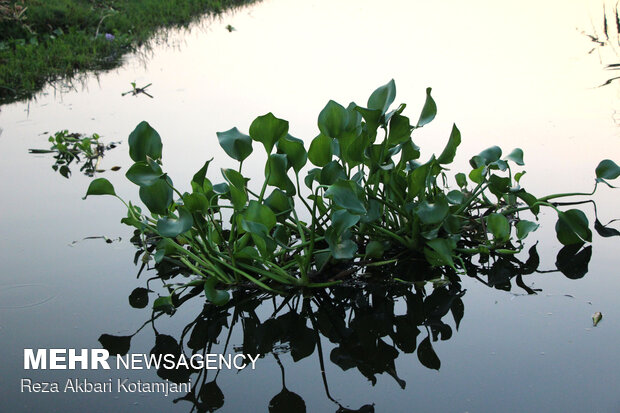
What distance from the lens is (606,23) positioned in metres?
3.45

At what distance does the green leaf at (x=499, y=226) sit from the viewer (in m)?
1.44

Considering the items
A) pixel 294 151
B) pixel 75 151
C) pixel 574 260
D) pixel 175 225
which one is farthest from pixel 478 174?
pixel 75 151

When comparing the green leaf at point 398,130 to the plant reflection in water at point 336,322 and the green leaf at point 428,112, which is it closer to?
the green leaf at point 428,112

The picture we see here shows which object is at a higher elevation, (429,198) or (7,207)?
(7,207)

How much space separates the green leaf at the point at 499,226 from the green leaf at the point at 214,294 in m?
0.55

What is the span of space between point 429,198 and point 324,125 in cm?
31

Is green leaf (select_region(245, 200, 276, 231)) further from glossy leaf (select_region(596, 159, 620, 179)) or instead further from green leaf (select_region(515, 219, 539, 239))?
glossy leaf (select_region(596, 159, 620, 179))

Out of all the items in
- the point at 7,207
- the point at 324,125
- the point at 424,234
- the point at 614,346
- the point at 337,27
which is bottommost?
the point at 614,346

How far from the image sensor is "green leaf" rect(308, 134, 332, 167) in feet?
4.52

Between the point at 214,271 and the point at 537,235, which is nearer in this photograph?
the point at 214,271

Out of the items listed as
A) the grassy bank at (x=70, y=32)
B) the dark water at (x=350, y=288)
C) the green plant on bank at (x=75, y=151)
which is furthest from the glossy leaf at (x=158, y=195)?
the grassy bank at (x=70, y=32)

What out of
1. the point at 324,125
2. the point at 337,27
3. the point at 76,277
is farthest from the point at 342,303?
the point at 337,27

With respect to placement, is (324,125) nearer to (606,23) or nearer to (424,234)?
(424,234)

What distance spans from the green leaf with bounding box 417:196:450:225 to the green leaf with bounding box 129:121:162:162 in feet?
1.67
